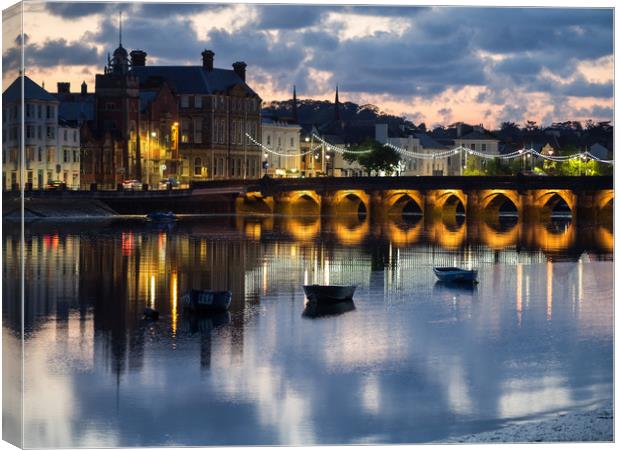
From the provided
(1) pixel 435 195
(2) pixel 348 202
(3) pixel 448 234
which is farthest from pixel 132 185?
(3) pixel 448 234

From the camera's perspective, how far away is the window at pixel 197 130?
149 meters

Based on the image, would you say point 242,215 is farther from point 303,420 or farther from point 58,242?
point 303,420

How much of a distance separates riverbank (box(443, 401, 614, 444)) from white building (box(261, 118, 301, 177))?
5187 inches

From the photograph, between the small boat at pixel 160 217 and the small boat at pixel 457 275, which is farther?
the small boat at pixel 160 217

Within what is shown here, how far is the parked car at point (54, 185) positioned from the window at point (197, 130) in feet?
105

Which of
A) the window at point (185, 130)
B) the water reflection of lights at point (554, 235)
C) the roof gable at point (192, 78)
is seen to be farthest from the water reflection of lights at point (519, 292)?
the roof gable at point (192, 78)

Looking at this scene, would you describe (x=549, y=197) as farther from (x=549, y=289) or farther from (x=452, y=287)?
(x=452, y=287)

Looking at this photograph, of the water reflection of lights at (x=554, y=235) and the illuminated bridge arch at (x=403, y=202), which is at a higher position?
the illuminated bridge arch at (x=403, y=202)

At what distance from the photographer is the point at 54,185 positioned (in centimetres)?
11438

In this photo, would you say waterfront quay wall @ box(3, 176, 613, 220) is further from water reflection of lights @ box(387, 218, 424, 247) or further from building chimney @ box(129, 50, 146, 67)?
building chimney @ box(129, 50, 146, 67)

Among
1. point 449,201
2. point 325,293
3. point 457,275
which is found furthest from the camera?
point 449,201

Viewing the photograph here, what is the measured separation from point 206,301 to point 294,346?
298 inches

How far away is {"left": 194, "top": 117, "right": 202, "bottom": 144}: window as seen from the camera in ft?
490

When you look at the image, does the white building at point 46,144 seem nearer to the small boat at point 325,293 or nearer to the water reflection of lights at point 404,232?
the water reflection of lights at point 404,232
